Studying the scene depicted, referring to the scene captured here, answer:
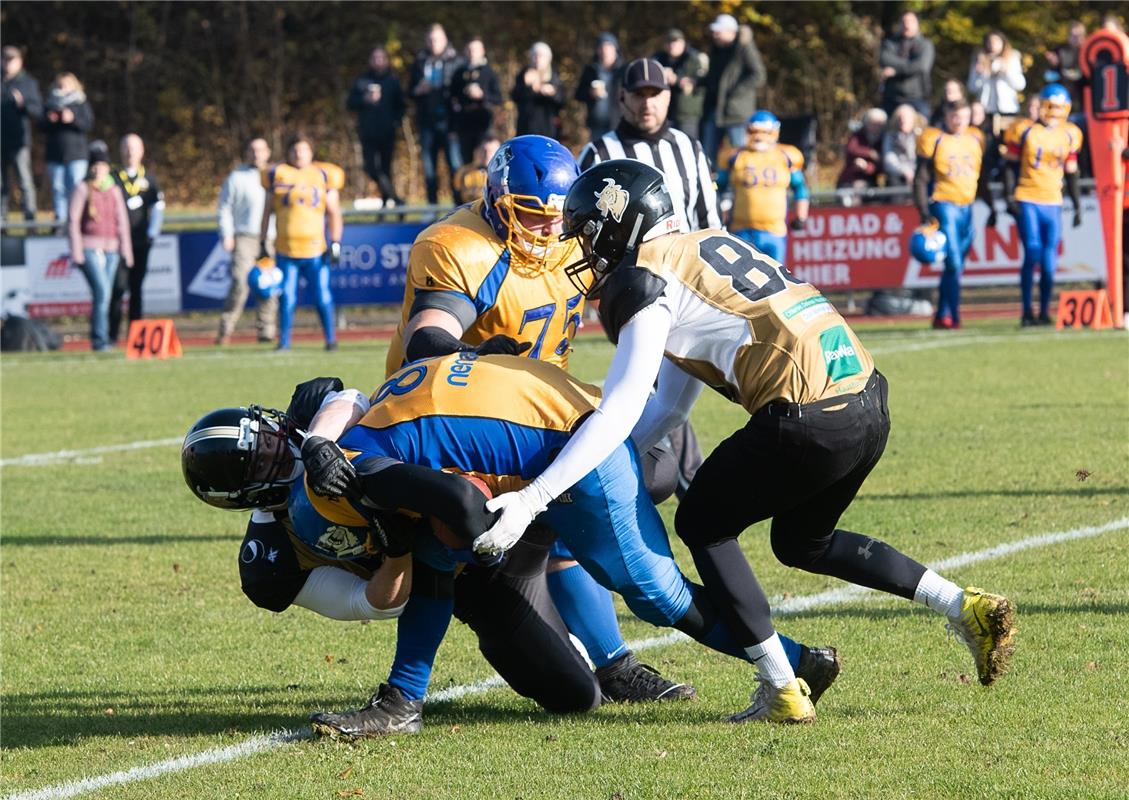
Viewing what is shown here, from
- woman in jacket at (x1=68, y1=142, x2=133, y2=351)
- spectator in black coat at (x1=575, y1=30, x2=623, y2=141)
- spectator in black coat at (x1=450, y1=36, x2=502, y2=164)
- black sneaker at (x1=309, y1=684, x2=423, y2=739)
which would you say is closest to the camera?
black sneaker at (x1=309, y1=684, x2=423, y2=739)

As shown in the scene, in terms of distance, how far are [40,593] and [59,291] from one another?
1258 cm

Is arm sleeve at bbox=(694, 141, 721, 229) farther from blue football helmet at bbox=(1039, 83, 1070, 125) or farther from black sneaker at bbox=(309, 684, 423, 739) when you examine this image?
blue football helmet at bbox=(1039, 83, 1070, 125)

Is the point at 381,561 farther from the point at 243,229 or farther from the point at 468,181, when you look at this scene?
the point at 468,181

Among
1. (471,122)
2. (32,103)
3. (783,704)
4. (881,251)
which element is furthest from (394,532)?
(32,103)

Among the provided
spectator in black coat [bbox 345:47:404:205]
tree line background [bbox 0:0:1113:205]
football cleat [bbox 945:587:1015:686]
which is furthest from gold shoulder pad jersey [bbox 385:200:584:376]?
tree line background [bbox 0:0:1113:205]

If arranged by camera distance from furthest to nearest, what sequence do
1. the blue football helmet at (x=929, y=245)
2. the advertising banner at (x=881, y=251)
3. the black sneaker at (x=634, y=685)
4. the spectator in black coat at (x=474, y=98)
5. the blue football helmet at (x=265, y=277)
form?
the spectator in black coat at (x=474, y=98) < the advertising banner at (x=881, y=251) < the blue football helmet at (x=265, y=277) < the blue football helmet at (x=929, y=245) < the black sneaker at (x=634, y=685)

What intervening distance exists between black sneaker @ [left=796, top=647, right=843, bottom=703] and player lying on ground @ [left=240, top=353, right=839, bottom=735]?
343mm

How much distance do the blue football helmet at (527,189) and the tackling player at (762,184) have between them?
10379 millimetres

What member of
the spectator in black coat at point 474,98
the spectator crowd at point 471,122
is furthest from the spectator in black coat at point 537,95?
the spectator in black coat at point 474,98

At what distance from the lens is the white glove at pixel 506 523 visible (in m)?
3.87

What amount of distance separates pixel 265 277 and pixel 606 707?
1142 centimetres

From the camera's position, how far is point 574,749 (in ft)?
13.6

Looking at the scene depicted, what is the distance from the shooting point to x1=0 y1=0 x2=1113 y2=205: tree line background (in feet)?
97.1

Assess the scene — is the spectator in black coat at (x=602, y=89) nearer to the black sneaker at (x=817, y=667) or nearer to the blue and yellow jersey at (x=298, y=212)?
the blue and yellow jersey at (x=298, y=212)
